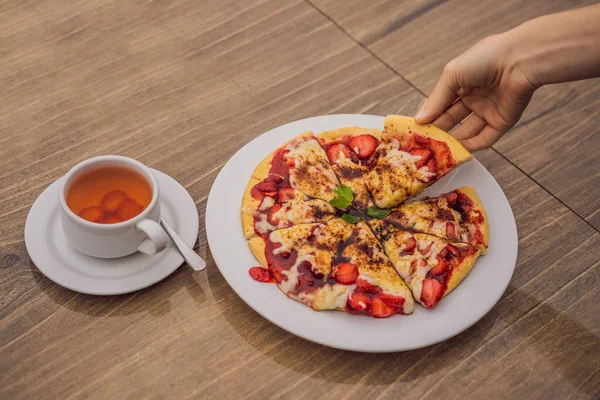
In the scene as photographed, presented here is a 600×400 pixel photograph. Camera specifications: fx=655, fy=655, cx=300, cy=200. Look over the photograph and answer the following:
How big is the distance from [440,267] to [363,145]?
0.38 m

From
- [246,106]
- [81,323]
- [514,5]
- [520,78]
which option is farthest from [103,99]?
[514,5]

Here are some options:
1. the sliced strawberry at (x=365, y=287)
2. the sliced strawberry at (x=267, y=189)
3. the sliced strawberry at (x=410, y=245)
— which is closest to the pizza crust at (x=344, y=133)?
the sliced strawberry at (x=267, y=189)

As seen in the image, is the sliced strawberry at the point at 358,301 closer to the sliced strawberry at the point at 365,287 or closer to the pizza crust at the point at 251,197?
the sliced strawberry at the point at 365,287

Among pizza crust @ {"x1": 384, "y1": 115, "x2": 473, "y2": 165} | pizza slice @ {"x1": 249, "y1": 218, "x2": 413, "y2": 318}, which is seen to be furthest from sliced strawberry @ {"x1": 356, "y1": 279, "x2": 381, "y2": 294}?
pizza crust @ {"x1": 384, "y1": 115, "x2": 473, "y2": 165}

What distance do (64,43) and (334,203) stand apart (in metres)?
0.93

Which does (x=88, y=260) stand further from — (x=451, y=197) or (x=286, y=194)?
(x=451, y=197)

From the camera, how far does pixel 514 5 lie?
211 cm

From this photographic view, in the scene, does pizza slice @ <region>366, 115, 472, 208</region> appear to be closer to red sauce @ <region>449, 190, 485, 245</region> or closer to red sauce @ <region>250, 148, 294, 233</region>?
red sauce @ <region>449, 190, 485, 245</region>

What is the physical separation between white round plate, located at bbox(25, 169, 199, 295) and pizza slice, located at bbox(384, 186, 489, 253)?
1.51 feet

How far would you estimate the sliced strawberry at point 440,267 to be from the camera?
1.30 metres

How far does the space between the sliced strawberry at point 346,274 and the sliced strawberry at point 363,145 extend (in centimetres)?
34

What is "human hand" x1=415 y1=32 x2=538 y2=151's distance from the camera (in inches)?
57.7

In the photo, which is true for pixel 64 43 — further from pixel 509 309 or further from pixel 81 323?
pixel 509 309

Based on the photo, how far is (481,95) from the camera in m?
1.61
